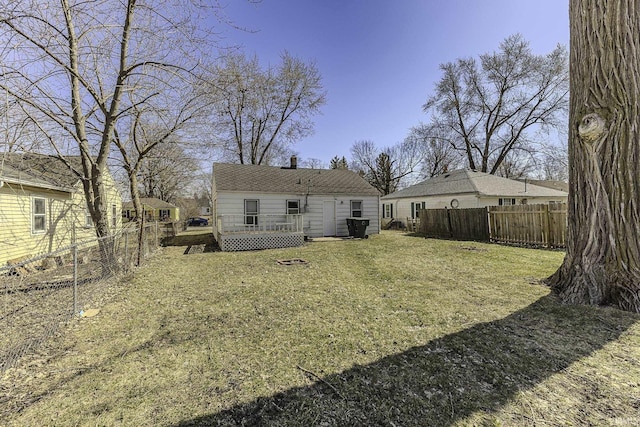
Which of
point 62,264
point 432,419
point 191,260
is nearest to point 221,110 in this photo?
point 191,260

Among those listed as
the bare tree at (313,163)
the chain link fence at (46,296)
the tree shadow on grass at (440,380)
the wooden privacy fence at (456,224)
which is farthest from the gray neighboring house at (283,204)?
the bare tree at (313,163)

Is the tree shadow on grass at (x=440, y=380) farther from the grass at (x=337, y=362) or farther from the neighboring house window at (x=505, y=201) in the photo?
the neighboring house window at (x=505, y=201)

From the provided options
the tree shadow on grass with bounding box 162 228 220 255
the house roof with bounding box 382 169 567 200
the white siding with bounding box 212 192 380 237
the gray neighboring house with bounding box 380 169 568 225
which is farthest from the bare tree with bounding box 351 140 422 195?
the tree shadow on grass with bounding box 162 228 220 255

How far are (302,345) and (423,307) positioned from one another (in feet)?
7.65

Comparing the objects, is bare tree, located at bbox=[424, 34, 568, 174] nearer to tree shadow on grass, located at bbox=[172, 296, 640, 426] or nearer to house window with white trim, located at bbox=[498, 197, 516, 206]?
house window with white trim, located at bbox=[498, 197, 516, 206]

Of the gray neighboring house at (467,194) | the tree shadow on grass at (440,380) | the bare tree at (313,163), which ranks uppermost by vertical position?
the bare tree at (313,163)

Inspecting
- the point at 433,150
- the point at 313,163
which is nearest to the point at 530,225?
the point at 433,150

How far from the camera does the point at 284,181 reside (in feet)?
53.7

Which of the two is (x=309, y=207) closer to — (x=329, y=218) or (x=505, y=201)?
(x=329, y=218)

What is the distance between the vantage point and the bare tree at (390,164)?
114ft

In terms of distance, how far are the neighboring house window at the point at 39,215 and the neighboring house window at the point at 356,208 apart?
45.1ft

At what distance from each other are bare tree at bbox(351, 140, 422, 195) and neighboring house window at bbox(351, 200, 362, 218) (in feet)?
60.7

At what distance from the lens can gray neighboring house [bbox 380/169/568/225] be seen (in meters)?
18.2

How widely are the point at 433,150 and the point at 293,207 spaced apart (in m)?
25.3
